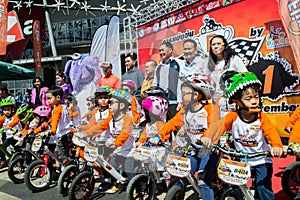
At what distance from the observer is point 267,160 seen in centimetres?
300

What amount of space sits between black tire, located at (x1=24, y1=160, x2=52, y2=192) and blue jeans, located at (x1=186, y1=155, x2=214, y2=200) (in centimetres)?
256

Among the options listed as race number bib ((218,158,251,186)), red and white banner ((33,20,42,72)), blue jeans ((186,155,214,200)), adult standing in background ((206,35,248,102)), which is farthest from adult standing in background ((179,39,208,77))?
red and white banner ((33,20,42,72))

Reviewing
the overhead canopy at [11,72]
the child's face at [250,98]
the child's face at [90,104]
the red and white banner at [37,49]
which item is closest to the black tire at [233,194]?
the child's face at [250,98]

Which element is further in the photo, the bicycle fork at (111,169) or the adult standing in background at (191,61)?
the bicycle fork at (111,169)

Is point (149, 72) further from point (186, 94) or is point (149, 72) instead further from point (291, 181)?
point (291, 181)

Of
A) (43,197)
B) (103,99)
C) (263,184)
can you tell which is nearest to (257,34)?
(103,99)

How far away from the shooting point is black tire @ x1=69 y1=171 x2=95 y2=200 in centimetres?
412

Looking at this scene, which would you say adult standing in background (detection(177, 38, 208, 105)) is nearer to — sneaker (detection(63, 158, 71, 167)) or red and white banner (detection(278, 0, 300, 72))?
red and white banner (detection(278, 0, 300, 72))

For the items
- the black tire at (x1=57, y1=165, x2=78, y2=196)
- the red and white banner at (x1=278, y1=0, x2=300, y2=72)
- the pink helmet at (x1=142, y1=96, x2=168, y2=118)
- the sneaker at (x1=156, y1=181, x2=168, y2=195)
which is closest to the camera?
the pink helmet at (x1=142, y1=96, x2=168, y2=118)

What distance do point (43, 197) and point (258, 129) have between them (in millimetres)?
3244

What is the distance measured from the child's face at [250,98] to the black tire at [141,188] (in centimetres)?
154

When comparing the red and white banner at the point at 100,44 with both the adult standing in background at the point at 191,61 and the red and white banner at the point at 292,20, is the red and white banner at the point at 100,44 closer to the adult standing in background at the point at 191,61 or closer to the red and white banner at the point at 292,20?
the red and white banner at the point at 292,20

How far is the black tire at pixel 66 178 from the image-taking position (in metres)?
4.45

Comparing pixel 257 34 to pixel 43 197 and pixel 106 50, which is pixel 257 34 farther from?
pixel 43 197
